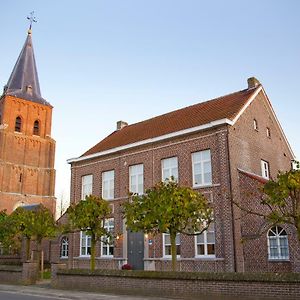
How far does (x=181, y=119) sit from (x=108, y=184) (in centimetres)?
615

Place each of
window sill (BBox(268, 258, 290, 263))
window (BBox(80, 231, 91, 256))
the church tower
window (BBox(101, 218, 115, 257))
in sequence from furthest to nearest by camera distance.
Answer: the church tower < window (BBox(80, 231, 91, 256)) < window (BBox(101, 218, 115, 257)) < window sill (BBox(268, 258, 290, 263))

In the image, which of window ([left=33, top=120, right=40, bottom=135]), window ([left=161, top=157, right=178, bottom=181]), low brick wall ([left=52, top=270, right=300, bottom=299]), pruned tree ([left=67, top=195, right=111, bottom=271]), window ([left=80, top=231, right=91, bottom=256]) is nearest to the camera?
low brick wall ([left=52, top=270, right=300, bottom=299])

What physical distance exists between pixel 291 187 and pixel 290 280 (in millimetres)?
2639

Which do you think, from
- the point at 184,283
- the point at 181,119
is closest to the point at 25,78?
A: the point at 181,119

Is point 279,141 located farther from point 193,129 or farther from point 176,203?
point 176,203

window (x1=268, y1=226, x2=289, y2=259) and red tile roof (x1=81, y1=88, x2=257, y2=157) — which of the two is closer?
window (x1=268, y1=226, x2=289, y2=259)

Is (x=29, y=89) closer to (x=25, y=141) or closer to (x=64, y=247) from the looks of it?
(x=25, y=141)

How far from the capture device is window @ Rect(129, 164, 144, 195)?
75.3 ft

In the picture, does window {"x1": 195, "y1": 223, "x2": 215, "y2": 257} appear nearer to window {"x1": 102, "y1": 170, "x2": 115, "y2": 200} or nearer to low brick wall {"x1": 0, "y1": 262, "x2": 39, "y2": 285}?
window {"x1": 102, "y1": 170, "x2": 115, "y2": 200}

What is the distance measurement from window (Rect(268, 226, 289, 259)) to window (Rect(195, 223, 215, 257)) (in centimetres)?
266

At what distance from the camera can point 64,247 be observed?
88.1ft

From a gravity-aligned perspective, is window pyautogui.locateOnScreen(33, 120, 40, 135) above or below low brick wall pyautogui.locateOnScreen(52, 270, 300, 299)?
above

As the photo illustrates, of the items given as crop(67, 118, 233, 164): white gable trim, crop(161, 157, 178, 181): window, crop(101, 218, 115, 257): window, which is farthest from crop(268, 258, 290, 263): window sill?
crop(101, 218, 115, 257): window

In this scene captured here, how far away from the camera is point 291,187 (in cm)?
1144
